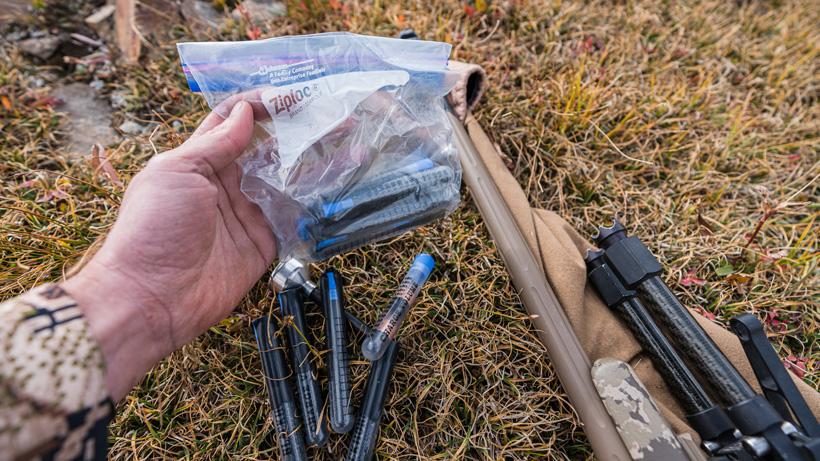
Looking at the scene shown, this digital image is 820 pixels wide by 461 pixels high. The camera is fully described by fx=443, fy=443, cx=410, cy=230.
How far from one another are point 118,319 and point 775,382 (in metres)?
2.13

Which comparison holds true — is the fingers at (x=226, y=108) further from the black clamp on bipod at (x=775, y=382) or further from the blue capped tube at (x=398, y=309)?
the black clamp on bipod at (x=775, y=382)

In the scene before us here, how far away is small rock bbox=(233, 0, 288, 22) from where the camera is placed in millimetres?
2816

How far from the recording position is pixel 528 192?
238 centimetres

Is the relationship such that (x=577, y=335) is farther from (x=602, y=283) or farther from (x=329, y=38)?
(x=329, y=38)

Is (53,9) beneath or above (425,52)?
beneath

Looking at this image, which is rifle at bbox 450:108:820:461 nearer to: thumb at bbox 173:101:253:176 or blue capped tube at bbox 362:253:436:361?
blue capped tube at bbox 362:253:436:361

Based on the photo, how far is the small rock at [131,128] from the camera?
2.43 metres

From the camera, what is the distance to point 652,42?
2996 mm

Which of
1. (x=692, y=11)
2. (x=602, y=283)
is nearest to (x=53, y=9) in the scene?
(x=602, y=283)

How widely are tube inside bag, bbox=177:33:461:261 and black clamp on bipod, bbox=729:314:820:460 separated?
120 cm

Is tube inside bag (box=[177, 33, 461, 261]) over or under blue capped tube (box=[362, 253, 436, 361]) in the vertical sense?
over

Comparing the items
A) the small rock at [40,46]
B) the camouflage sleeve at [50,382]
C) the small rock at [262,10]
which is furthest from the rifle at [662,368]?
the small rock at [40,46]

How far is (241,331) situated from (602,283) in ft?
5.13

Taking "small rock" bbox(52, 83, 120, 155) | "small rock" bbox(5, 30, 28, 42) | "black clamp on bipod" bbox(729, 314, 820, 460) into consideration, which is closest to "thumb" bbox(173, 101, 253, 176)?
"small rock" bbox(52, 83, 120, 155)
